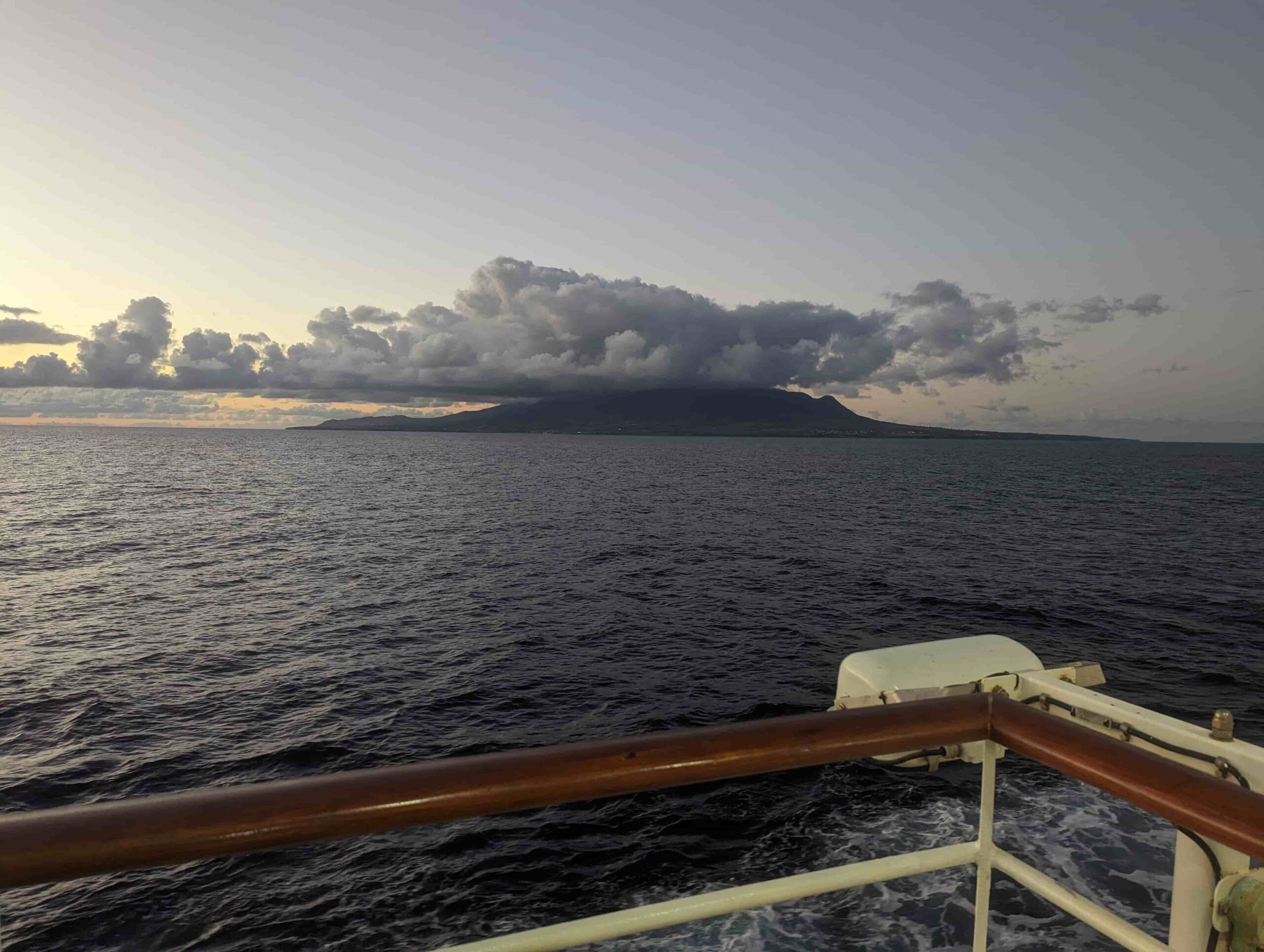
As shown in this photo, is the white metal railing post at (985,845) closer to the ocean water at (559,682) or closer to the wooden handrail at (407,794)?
the wooden handrail at (407,794)

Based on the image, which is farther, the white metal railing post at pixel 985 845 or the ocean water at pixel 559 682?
the ocean water at pixel 559 682

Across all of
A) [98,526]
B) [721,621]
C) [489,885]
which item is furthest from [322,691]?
[98,526]

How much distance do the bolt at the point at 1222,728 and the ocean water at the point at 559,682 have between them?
6.10m

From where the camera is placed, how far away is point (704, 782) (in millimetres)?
1440

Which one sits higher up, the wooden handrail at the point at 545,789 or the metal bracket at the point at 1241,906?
the wooden handrail at the point at 545,789

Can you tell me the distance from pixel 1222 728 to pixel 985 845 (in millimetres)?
758

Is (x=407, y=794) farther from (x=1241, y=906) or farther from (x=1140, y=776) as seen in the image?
(x=1241, y=906)

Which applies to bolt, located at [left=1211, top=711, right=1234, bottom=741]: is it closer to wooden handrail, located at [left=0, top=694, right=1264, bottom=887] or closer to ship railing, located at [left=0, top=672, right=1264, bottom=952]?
ship railing, located at [left=0, top=672, right=1264, bottom=952]

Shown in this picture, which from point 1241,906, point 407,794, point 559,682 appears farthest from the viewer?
point 559,682

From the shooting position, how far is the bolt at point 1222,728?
202 centimetres

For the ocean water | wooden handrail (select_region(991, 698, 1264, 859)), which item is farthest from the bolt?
the ocean water

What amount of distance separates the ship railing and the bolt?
19mm

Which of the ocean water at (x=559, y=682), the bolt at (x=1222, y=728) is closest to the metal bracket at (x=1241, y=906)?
the bolt at (x=1222, y=728)

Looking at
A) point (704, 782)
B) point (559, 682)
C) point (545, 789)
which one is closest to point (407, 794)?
point (545, 789)
